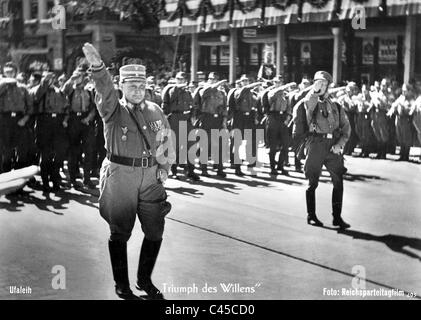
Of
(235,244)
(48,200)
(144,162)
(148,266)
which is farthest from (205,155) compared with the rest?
(144,162)

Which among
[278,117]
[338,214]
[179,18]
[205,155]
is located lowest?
[338,214]

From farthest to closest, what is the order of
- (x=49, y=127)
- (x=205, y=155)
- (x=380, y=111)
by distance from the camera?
(x=380, y=111) < (x=205, y=155) < (x=49, y=127)

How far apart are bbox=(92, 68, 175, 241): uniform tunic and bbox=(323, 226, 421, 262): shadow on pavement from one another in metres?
2.25

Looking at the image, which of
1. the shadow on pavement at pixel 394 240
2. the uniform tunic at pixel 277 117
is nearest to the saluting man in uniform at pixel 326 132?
the shadow on pavement at pixel 394 240

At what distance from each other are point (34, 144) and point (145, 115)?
4.63m

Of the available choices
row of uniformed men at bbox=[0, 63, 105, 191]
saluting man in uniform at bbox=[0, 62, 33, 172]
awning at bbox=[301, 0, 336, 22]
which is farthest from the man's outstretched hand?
saluting man in uniform at bbox=[0, 62, 33, 172]

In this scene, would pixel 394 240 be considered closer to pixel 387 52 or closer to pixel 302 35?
pixel 302 35

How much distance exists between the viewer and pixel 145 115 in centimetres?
495

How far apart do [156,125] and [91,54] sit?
74cm

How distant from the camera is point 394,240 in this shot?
6.44 m

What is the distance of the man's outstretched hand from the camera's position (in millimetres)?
4461

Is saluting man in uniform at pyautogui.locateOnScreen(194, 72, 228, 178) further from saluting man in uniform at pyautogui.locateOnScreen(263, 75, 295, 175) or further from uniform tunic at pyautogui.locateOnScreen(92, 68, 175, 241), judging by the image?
uniform tunic at pyautogui.locateOnScreen(92, 68, 175, 241)

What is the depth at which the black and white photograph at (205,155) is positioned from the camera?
16.4 feet
